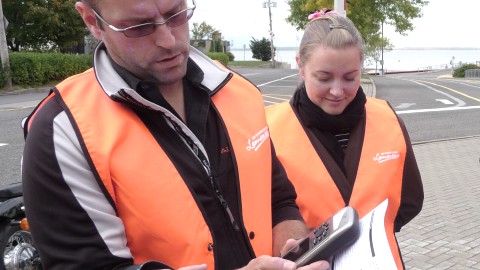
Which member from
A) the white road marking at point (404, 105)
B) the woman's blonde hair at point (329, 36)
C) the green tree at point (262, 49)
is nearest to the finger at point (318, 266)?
the woman's blonde hair at point (329, 36)

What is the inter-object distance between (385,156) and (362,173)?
0.14 meters

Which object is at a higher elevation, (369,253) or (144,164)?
(144,164)

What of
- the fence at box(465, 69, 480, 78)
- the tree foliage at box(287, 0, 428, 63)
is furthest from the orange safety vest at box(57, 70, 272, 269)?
the fence at box(465, 69, 480, 78)

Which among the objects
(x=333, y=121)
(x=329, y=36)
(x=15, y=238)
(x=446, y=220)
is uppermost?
(x=329, y=36)

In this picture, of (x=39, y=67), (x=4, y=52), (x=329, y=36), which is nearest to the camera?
(x=329, y=36)

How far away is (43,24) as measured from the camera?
89.1 ft

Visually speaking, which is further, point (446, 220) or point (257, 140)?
point (446, 220)

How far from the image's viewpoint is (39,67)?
2258 cm

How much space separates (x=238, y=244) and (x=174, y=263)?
236 millimetres

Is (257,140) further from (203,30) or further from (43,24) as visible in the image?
(203,30)

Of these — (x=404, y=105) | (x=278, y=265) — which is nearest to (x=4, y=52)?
(x=404, y=105)

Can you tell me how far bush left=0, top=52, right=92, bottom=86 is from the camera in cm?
2180

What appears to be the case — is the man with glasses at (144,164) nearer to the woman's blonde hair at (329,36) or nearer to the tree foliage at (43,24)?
the woman's blonde hair at (329,36)

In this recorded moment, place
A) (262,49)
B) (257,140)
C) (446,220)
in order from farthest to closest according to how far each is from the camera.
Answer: (262,49) < (446,220) < (257,140)
